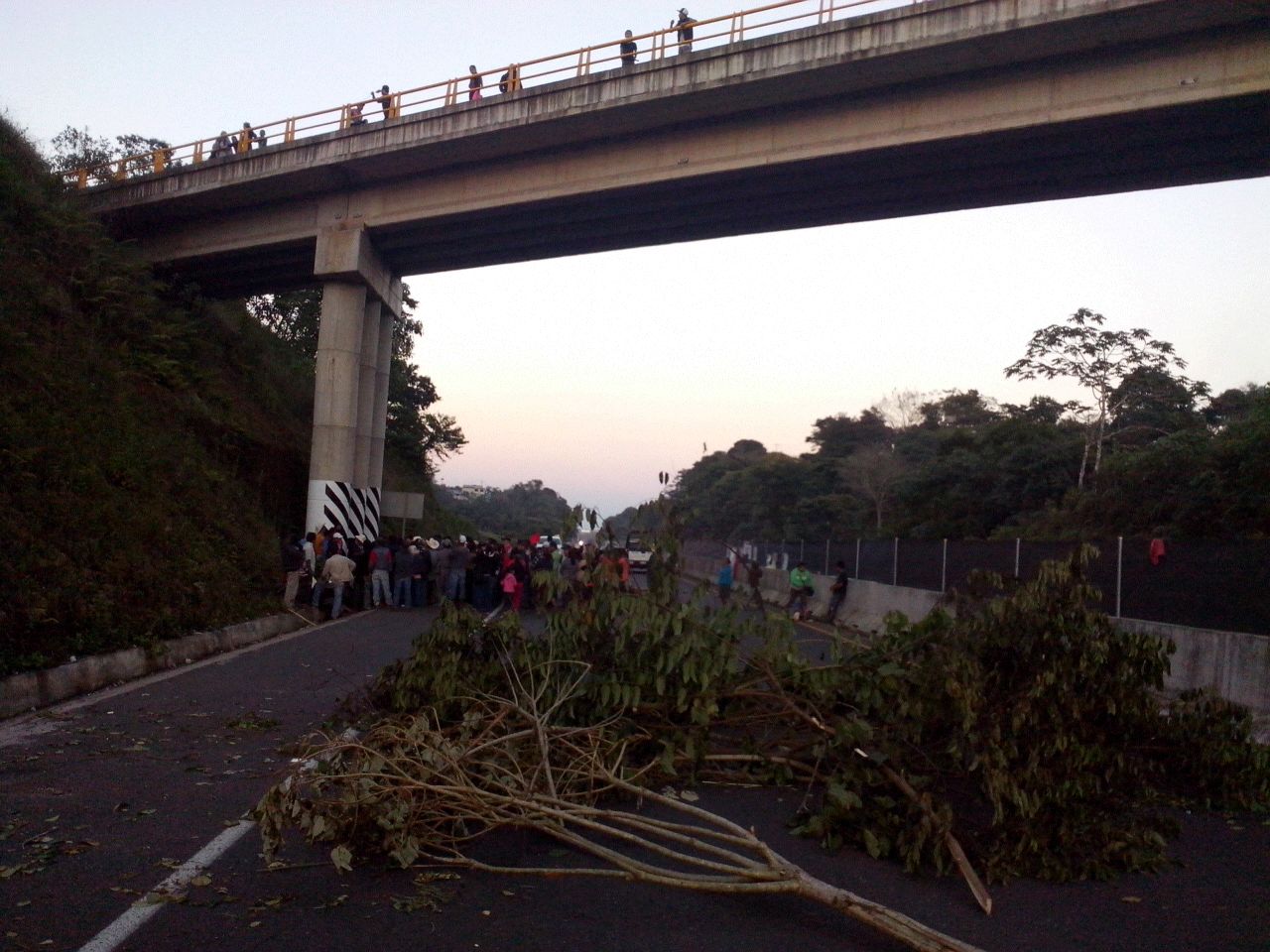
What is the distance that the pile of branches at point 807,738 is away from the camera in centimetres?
574

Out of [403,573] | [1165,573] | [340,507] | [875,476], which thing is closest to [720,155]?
[403,573]

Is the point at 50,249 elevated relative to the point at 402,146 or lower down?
lower down

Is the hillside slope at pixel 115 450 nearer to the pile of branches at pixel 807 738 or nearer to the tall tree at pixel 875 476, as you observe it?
the pile of branches at pixel 807 738

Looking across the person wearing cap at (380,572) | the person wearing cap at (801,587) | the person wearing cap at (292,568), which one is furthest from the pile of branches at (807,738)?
the person wearing cap at (801,587)

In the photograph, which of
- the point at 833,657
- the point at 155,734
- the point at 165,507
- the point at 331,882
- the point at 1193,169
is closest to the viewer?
the point at 331,882

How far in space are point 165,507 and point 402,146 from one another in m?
10.1

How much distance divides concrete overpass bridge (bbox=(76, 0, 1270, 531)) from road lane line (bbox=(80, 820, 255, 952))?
16602 millimetres

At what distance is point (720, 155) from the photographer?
824 inches

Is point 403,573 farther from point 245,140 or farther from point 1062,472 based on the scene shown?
point 1062,472

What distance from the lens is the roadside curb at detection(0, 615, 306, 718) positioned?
9.96 meters

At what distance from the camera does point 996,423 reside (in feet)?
143

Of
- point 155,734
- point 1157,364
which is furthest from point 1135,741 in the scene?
point 1157,364

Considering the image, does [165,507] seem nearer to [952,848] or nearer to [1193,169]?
[952,848]

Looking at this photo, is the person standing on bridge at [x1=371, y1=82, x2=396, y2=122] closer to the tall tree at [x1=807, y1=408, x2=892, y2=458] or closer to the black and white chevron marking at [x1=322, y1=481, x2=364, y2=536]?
the black and white chevron marking at [x1=322, y1=481, x2=364, y2=536]
